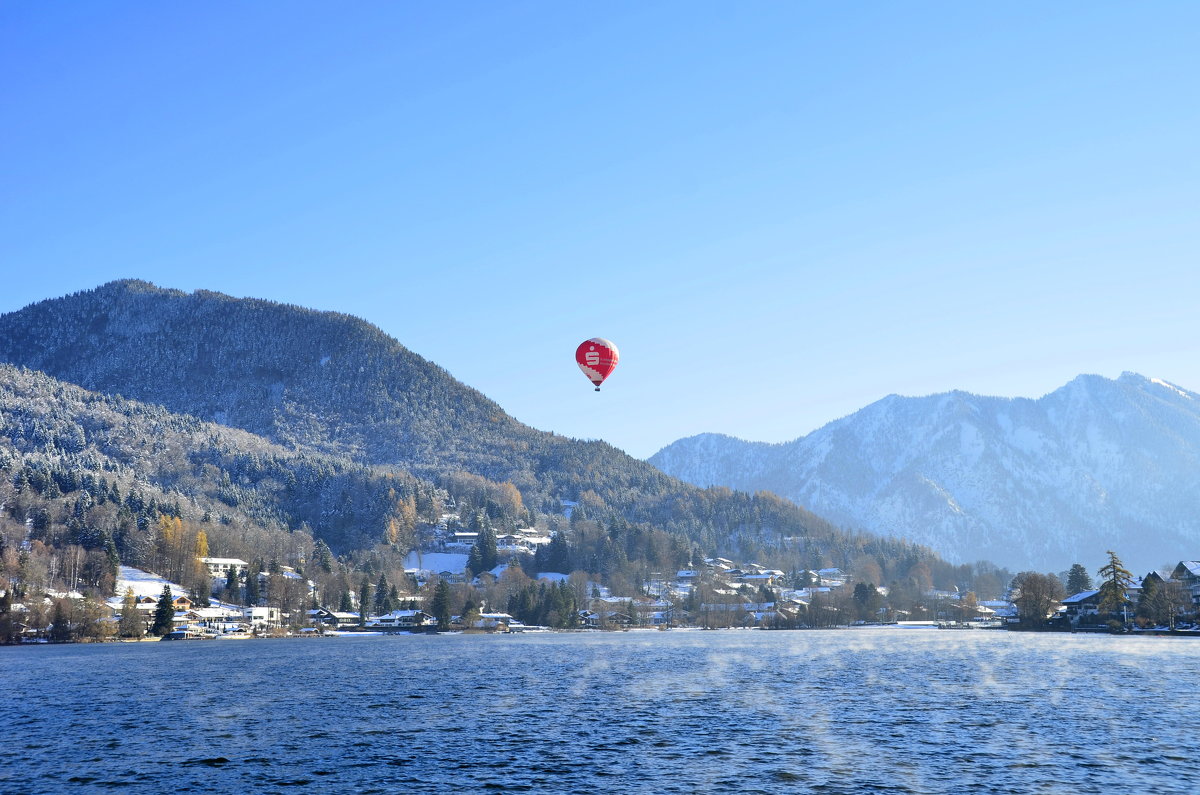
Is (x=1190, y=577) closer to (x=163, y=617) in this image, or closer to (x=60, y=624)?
(x=163, y=617)

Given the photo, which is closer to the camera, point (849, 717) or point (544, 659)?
point (849, 717)

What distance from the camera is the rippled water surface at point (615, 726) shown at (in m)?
45.3

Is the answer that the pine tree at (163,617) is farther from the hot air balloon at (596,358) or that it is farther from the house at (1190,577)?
the house at (1190,577)

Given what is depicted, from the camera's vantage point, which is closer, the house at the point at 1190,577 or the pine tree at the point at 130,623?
the house at the point at 1190,577

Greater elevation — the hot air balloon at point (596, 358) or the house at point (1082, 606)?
the hot air balloon at point (596, 358)

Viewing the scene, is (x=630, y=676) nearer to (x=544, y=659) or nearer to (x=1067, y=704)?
(x=544, y=659)

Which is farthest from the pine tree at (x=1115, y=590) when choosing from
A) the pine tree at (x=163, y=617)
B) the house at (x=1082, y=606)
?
the pine tree at (x=163, y=617)

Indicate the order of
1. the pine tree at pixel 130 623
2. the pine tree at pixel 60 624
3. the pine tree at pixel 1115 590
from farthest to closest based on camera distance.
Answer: the pine tree at pixel 130 623
the pine tree at pixel 1115 590
the pine tree at pixel 60 624

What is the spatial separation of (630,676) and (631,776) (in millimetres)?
48323

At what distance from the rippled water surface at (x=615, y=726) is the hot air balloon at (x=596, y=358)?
29.9m

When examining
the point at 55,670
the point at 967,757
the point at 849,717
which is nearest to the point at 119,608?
the point at 55,670

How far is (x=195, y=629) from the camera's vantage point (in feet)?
596

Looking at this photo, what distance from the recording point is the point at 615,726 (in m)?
60.4

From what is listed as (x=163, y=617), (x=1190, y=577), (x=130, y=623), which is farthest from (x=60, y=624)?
(x=1190, y=577)
